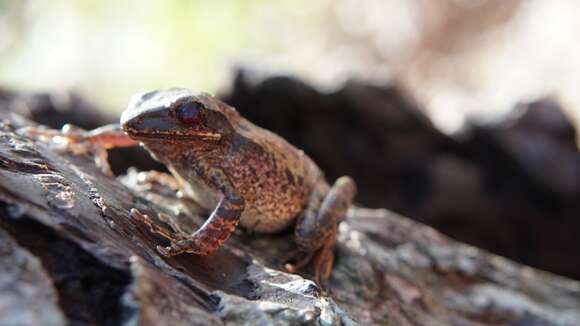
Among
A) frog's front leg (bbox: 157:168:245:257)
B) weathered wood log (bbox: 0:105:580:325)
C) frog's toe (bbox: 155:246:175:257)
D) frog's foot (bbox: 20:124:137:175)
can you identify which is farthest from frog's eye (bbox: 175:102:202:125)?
frog's toe (bbox: 155:246:175:257)

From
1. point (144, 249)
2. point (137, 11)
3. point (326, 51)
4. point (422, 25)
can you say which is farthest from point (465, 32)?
point (144, 249)

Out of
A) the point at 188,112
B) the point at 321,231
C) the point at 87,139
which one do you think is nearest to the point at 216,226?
the point at 188,112

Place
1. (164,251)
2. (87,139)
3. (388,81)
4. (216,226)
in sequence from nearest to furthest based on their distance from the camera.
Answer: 1. (164,251)
2. (216,226)
3. (87,139)
4. (388,81)

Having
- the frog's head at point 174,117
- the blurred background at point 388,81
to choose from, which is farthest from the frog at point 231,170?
the blurred background at point 388,81

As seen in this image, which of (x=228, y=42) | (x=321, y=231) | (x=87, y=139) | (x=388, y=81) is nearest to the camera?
(x=321, y=231)

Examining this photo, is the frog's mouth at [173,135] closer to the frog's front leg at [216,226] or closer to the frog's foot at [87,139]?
the frog's front leg at [216,226]

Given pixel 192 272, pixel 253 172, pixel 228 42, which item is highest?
pixel 228 42

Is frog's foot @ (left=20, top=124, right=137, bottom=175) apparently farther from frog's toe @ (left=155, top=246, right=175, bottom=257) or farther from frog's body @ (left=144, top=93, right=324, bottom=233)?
frog's toe @ (left=155, top=246, right=175, bottom=257)

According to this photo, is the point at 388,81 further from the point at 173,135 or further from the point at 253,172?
the point at 173,135
